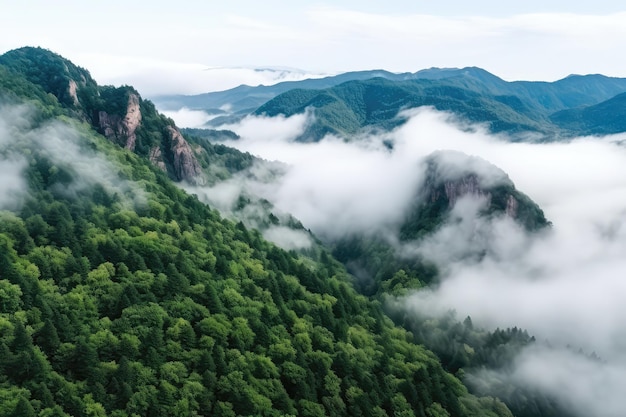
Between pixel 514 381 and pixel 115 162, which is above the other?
pixel 115 162

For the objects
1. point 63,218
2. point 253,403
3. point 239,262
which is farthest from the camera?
point 239,262

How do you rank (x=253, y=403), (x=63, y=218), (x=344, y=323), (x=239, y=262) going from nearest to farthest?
(x=253, y=403) < (x=63, y=218) < (x=344, y=323) < (x=239, y=262)

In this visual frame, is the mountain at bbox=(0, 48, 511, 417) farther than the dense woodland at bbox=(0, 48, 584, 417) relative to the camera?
No

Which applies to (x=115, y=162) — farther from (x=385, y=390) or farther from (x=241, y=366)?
(x=385, y=390)

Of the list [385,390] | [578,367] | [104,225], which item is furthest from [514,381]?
[104,225]

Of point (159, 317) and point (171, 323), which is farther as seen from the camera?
point (171, 323)

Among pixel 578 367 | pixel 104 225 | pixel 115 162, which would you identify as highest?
pixel 115 162

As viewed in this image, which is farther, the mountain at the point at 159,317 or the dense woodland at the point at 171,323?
the dense woodland at the point at 171,323

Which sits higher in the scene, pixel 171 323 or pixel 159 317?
pixel 159 317
